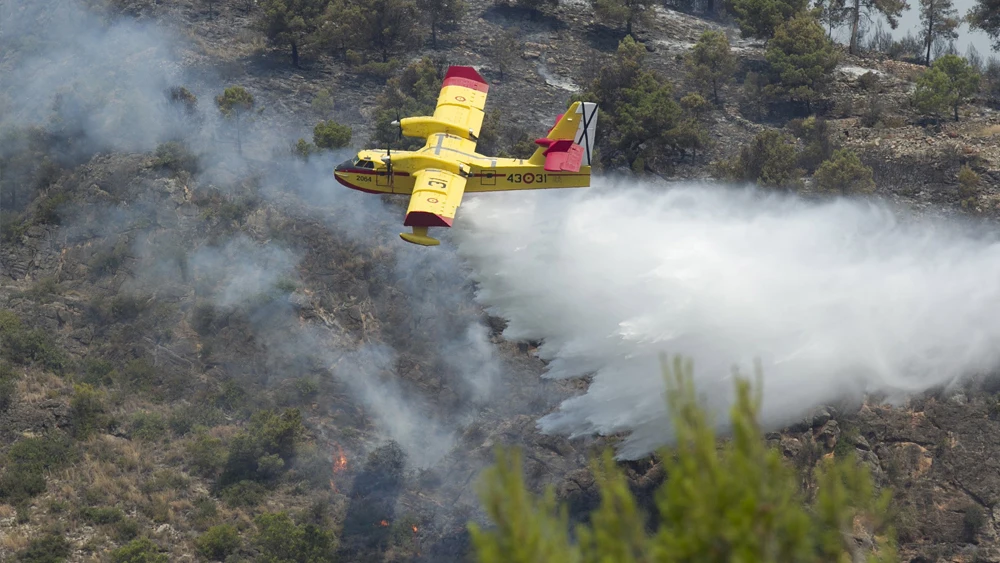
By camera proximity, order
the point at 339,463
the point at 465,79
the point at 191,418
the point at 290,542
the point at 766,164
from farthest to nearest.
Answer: the point at 766,164
the point at 465,79
the point at 191,418
the point at 339,463
the point at 290,542

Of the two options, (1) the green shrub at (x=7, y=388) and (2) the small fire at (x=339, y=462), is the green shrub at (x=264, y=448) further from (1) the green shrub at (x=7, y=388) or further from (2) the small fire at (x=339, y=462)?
(1) the green shrub at (x=7, y=388)

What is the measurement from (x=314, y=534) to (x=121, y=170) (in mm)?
20993

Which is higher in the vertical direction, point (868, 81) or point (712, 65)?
point (712, 65)

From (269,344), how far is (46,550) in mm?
11649

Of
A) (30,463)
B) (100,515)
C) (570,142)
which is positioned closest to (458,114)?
(570,142)

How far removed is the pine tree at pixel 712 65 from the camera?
210 ft

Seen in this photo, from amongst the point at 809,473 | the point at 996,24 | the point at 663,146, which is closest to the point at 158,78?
the point at 663,146

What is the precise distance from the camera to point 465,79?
49000 mm

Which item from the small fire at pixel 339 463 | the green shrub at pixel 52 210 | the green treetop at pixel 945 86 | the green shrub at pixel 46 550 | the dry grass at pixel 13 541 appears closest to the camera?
the green shrub at pixel 46 550

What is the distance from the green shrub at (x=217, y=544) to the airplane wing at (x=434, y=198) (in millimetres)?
11632

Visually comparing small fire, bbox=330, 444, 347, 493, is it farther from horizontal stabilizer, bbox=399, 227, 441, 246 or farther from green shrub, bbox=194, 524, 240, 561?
horizontal stabilizer, bbox=399, 227, 441, 246

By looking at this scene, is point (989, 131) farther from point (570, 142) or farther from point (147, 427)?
point (147, 427)

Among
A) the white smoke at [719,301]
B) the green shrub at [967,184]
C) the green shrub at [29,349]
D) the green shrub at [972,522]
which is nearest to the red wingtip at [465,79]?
the white smoke at [719,301]

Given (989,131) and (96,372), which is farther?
(989,131)
